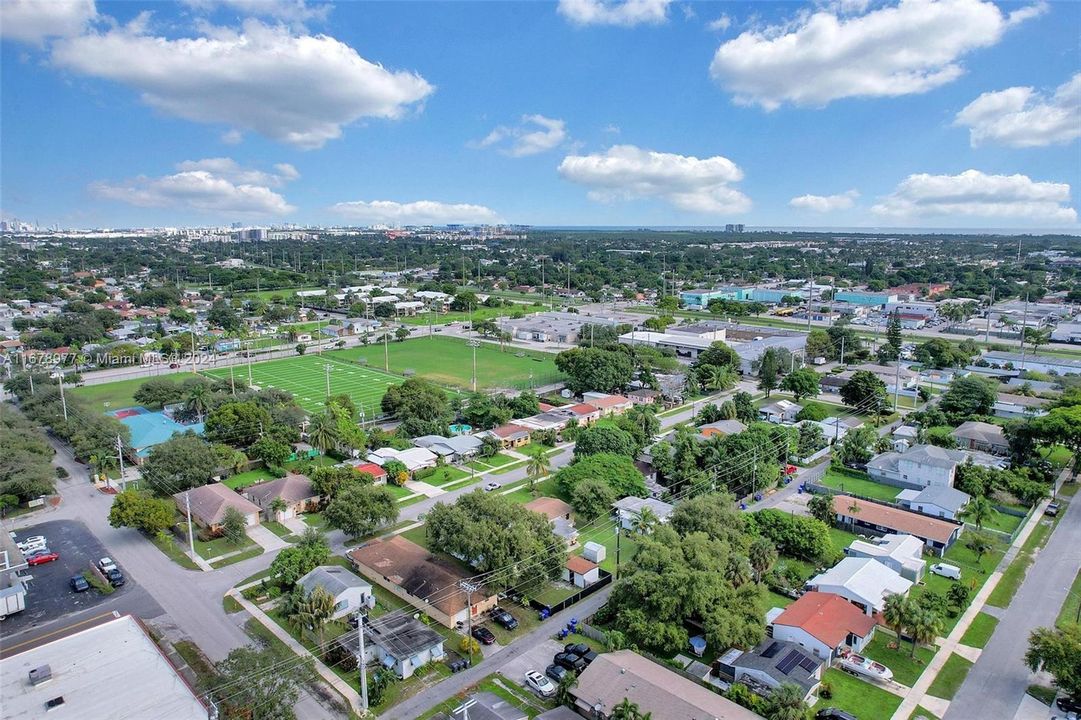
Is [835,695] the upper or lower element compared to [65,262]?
lower

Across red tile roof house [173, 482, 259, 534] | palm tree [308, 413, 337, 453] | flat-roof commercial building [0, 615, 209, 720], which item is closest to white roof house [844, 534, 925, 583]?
flat-roof commercial building [0, 615, 209, 720]

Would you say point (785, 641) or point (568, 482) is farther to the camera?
point (568, 482)

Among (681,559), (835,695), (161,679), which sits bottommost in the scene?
(835,695)

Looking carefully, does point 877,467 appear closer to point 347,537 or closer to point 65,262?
point 347,537

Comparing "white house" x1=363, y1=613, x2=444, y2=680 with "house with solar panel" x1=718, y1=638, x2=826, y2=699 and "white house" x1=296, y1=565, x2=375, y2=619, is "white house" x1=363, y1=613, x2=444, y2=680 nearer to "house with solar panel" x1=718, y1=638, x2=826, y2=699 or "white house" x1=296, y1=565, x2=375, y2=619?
"white house" x1=296, y1=565, x2=375, y2=619

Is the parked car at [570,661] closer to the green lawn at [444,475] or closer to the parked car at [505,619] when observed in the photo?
the parked car at [505,619]

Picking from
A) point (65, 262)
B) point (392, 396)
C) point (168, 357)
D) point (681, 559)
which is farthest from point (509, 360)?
point (65, 262)
